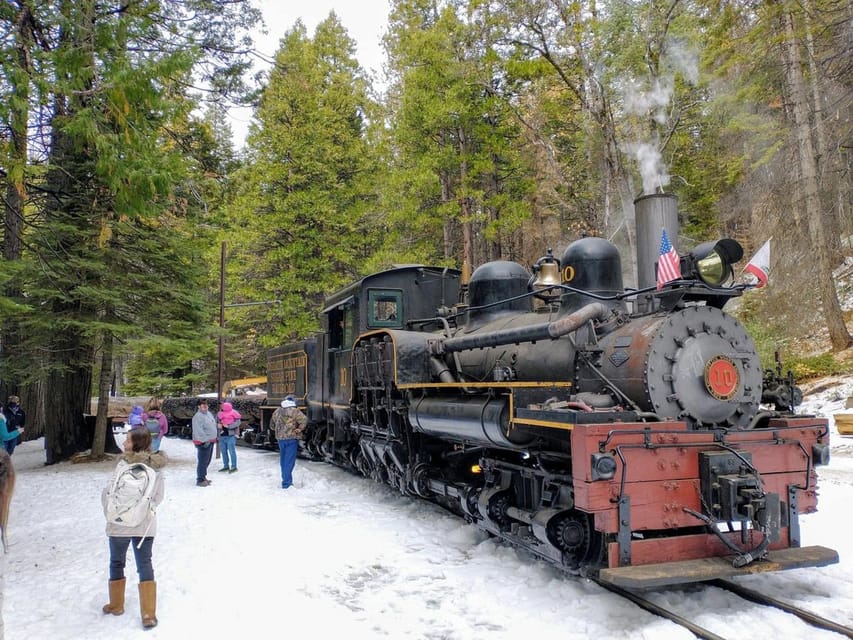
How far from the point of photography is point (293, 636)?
4.72 metres

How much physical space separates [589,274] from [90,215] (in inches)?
418

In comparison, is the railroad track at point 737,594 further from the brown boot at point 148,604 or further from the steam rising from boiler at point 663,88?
the steam rising from boiler at point 663,88

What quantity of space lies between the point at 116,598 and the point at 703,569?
4.57 meters

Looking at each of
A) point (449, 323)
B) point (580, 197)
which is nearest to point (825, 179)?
point (580, 197)

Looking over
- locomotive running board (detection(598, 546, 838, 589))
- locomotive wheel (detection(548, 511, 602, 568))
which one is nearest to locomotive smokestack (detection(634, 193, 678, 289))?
locomotive wheel (detection(548, 511, 602, 568))

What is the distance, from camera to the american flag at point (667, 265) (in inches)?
229

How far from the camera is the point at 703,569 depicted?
486 cm

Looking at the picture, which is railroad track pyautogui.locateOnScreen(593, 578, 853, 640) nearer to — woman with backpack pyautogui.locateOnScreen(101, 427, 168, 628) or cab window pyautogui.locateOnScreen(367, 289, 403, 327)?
woman with backpack pyautogui.locateOnScreen(101, 427, 168, 628)

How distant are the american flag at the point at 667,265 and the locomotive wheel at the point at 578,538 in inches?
88.9

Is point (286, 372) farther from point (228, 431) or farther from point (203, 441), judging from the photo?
point (203, 441)

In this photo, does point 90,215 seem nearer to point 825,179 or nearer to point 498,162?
point 498,162

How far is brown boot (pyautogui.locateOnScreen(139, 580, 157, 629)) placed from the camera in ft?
15.8

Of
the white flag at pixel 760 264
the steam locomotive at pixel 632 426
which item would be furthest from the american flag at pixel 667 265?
the white flag at pixel 760 264

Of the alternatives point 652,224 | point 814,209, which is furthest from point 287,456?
point 814,209
